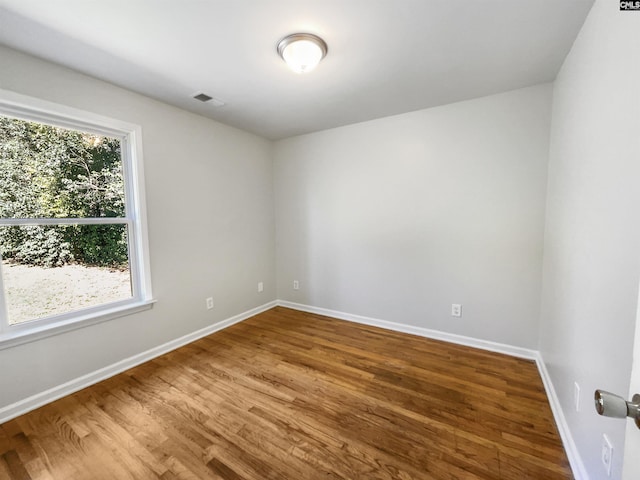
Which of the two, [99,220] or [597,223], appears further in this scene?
[99,220]

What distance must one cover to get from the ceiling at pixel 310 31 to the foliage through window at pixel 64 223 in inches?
23.3

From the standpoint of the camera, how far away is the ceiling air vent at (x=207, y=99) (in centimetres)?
242

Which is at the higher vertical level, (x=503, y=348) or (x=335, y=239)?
(x=335, y=239)

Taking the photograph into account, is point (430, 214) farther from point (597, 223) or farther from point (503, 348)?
point (597, 223)

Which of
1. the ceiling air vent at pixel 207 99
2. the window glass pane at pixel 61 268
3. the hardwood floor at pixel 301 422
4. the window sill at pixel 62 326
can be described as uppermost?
the ceiling air vent at pixel 207 99

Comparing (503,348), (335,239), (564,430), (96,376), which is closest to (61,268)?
(96,376)

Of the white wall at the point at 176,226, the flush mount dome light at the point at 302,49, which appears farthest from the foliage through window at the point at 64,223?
the flush mount dome light at the point at 302,49

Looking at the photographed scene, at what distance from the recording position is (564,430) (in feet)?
5.03

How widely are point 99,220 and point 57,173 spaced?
43 cm

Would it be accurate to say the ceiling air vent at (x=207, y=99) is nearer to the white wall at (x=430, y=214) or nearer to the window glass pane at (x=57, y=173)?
the window glass pane at (x=57, y=173)

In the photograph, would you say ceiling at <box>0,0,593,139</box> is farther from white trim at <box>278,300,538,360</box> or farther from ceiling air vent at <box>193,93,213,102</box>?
white trim at <box>278,300,538,360</box>

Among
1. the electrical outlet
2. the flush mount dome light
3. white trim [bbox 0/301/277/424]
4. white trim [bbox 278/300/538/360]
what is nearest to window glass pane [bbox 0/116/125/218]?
white trim [bbox 0/301/277/424]

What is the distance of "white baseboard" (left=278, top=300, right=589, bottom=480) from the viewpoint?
138 cm

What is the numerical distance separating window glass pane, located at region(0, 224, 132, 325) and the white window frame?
44 mm
